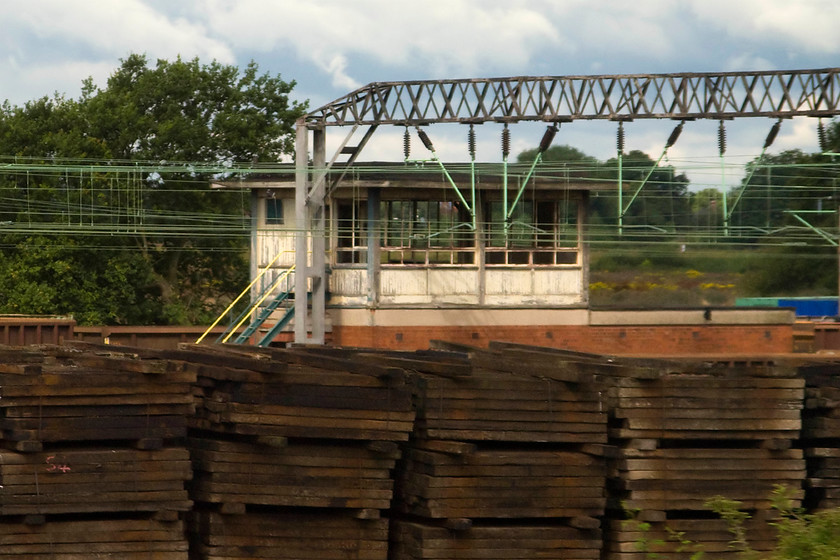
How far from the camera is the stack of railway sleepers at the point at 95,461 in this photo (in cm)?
1105

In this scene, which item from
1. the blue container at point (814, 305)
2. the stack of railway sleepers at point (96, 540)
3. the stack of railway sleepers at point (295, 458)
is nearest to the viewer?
the stack of railway sleepers at point (96, 540)

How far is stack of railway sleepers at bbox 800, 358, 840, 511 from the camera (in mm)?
12945

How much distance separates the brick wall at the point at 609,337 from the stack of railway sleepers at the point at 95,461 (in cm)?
1841

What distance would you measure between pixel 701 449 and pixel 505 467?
2113 mm

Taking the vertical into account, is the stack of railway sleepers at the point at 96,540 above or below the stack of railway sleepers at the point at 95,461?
below

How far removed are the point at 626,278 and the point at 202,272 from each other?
16880mm

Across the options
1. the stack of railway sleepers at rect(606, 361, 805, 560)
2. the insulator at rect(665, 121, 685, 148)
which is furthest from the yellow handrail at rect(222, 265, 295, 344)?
the stack of railway sleepers at rect(606, 361, 805, 560)

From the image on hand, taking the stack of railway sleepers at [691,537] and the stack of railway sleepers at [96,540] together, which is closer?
the stack of railway sleepers at [96,540]

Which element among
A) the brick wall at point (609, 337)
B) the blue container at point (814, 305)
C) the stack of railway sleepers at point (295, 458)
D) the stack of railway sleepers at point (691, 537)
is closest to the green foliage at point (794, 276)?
the blue container at point (814, 305)

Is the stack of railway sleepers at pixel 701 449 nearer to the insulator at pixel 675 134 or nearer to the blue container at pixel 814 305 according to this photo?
the insulator at pixel 675 134

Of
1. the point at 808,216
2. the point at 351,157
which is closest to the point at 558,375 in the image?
the point at 351,157

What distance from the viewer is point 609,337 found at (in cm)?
3075

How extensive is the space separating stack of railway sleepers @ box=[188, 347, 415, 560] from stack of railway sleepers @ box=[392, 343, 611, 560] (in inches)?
13.0

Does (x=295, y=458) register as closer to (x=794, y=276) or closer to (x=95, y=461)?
(x=95, y=461)
